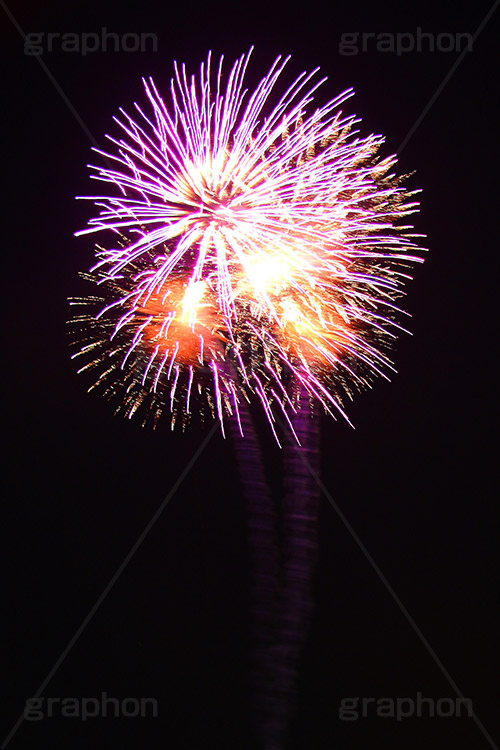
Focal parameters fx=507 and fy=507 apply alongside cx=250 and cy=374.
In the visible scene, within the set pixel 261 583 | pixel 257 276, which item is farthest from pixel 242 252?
pixel 261 583

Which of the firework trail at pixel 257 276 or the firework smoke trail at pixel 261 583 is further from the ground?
the firework trail at pixel 257 276

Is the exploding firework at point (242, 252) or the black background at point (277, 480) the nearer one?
the exploding firework at point (242, 252)

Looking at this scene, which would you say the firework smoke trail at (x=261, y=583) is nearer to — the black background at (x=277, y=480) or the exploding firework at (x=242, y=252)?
the black background at (x=277, y=480)

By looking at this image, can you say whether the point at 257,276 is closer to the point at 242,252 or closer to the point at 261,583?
the point at 242,252

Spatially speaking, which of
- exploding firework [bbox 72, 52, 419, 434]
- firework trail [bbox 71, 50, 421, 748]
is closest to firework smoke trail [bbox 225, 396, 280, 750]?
firework trail [bbox 71, 50, 421, 748]

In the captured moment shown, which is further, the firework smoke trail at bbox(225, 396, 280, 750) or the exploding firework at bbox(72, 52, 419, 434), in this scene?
the firework smoke trail at bbox(225, 396, 280, 750)

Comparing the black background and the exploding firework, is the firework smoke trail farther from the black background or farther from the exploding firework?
the exploding firework

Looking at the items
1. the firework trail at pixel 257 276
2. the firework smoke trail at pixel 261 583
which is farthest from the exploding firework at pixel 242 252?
the firework smoke trail at pixel 261 583
